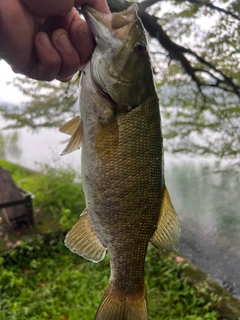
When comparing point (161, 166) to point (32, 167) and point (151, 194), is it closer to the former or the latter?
point (151, 194)

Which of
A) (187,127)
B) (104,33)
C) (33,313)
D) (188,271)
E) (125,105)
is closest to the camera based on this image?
(104,33)

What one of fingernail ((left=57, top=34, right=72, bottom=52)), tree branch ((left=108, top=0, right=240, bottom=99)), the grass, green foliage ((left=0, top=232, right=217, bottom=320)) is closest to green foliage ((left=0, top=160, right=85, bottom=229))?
the grass

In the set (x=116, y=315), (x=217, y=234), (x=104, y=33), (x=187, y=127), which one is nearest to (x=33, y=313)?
(x=116, y=315)

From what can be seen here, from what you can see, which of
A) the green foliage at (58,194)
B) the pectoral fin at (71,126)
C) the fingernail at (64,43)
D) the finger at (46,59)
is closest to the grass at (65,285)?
the green foliage at (58,194)

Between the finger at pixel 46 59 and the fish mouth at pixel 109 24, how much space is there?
0.15 m

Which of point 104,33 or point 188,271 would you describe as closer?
point 104,33

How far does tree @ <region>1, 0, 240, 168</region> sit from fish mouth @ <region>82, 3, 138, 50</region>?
3.32 metres

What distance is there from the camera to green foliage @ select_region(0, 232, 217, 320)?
318 cm

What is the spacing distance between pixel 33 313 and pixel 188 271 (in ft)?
5.67

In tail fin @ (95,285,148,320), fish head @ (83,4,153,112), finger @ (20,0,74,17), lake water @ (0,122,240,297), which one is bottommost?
lake water @ (0,122,240,297)

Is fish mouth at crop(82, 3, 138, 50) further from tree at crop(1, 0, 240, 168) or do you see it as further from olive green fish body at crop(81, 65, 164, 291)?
tree at crop(1, 0, 240, 168)

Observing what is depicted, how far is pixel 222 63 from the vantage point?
16.5 ft

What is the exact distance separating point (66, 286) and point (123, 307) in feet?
7.98

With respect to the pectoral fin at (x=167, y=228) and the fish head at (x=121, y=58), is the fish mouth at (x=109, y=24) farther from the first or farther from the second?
the pectoral fin at (x=167, y=228)
